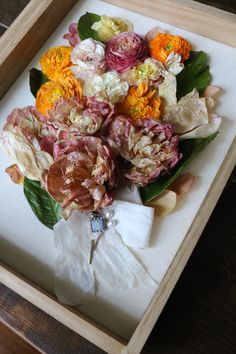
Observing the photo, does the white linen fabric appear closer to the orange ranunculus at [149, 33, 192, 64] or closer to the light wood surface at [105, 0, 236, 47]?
the orange ranunculus at [149, 33, 192, 64]

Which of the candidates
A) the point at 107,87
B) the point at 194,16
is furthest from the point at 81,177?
the point at 194,16

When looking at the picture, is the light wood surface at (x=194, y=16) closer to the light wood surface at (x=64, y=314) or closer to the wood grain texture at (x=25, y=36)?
the wood grain texture at (x=25, y=36)

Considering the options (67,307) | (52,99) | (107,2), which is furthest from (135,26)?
(67,307)

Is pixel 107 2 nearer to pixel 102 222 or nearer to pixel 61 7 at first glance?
pixel 61 7

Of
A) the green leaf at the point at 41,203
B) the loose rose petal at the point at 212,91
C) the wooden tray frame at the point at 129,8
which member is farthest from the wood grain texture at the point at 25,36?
the loose rose petal at the point at 212,91

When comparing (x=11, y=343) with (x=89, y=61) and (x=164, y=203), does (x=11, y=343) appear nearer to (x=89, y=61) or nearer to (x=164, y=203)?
(x=164, y=203)

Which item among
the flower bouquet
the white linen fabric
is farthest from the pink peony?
the white linen fabric

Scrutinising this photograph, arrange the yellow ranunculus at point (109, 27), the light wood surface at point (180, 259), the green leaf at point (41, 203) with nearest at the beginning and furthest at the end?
1. the light wood surface at point (180, 259)
2. the green leaf at point (41, 203)
3. the yellow ranunculus at point (109, 27)
